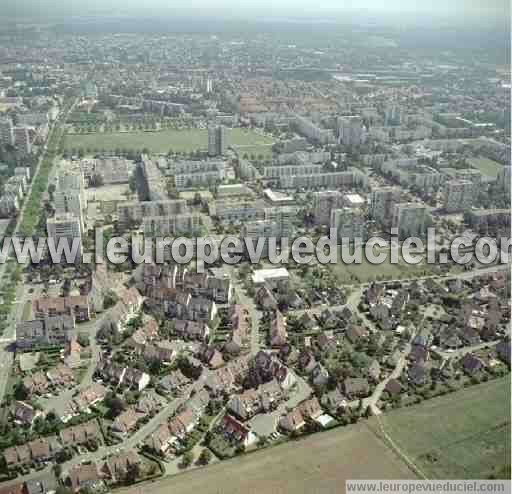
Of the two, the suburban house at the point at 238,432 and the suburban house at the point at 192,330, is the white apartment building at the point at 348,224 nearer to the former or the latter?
the suburban house at the point at 192,330

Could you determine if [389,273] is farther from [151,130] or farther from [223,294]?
[151,130]

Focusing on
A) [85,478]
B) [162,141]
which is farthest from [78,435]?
[162,141]

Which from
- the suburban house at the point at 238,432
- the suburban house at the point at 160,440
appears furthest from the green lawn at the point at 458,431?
the suburban house at the point at 160,440

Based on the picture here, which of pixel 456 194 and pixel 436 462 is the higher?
pixel 456 194

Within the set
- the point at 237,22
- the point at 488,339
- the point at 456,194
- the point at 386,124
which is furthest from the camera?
the point at 237,22

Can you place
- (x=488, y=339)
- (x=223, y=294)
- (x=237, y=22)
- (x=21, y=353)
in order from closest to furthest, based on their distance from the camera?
1. (x=21, y=353)
2. (x=488, y=339)
3. (x=223, y=294)
4. (x=237, y=22)

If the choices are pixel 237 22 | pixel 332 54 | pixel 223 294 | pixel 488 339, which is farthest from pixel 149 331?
pixel 237 22

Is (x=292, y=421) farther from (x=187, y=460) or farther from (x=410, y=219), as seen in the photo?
(x=410, y=219)
